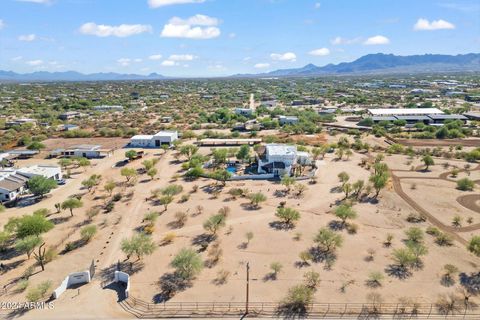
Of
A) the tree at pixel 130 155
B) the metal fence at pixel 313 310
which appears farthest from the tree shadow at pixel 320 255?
the tree at pixel 130 155

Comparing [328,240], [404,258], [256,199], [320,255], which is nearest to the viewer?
[404,258]

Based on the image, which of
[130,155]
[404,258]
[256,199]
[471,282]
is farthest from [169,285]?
[130,155]

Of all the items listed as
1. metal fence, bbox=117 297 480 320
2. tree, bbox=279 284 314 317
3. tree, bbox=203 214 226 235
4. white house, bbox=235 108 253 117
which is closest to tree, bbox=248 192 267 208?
tree, bbox=203 214 226 235

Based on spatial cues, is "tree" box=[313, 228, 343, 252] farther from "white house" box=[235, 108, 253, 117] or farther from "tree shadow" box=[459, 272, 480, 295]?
"white house" box=[235, 108, 253, 117]

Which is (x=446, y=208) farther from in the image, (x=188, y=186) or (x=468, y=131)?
(x=468, y=131)

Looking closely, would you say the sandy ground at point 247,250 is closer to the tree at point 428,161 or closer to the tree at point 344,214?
the tree at point 344,214

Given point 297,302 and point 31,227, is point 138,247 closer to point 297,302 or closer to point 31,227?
point 31,227
